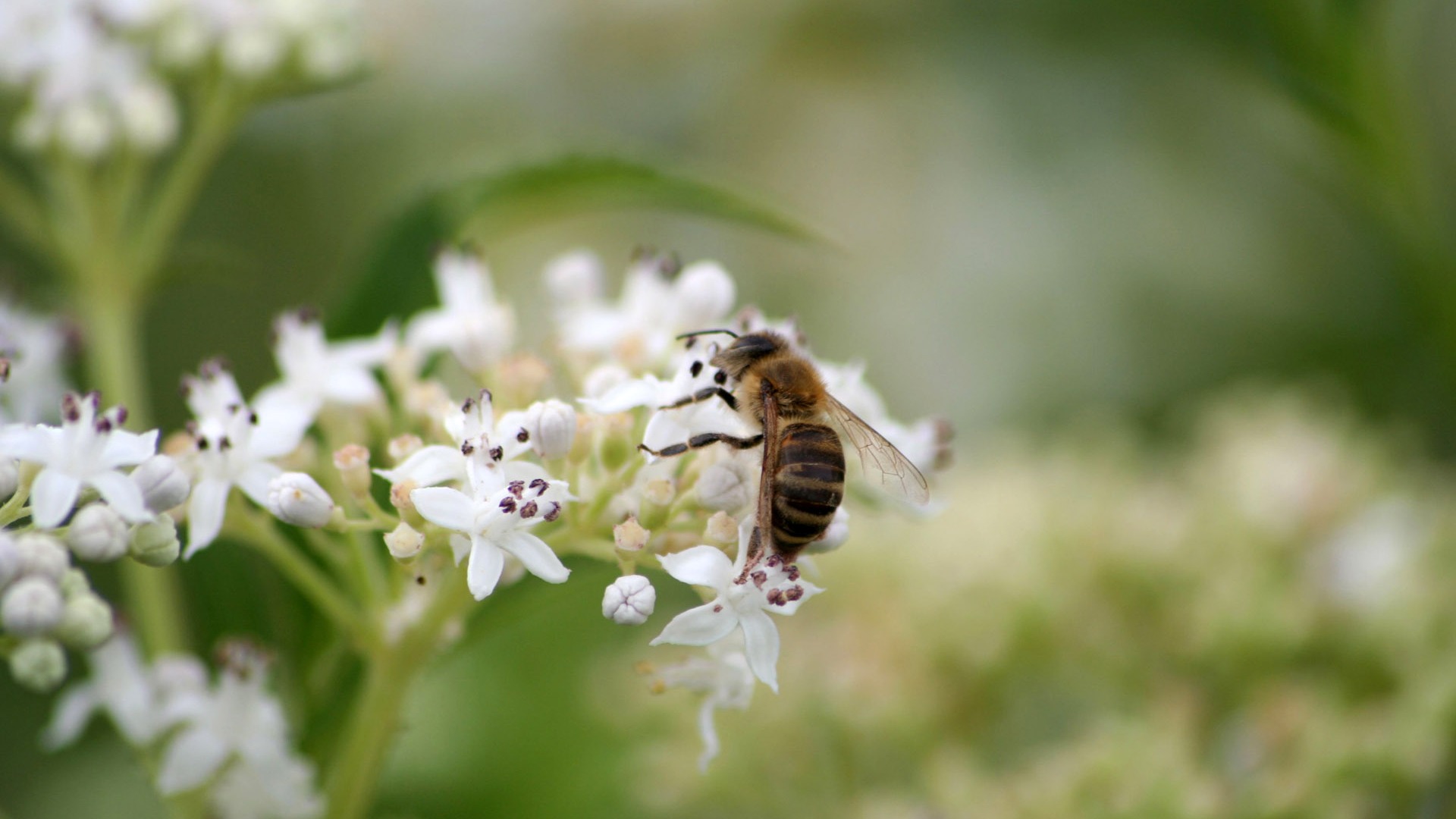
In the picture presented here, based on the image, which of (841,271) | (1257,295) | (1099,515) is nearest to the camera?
(1099,515)

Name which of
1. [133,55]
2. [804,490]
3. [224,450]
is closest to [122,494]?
[224,450]

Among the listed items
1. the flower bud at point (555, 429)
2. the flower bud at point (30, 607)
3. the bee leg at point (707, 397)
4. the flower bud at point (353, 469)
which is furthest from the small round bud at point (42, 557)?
the bee leg at point (707, 397)

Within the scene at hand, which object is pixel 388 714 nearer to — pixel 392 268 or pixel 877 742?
pixel 392 268

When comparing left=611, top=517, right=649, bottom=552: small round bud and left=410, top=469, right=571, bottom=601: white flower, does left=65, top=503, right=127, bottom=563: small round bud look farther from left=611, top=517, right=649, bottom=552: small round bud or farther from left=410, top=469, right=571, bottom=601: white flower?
left=611, top=517, right=649, bottom=552: small round bud

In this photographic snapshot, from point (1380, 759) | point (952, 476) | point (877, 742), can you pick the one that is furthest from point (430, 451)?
point (952, 476)

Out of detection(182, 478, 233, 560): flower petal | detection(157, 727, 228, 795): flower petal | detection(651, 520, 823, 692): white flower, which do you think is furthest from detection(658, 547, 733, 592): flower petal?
detection(157, 727, 228, 795): flower petal

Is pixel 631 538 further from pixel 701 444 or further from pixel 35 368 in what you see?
pixel 35 368
